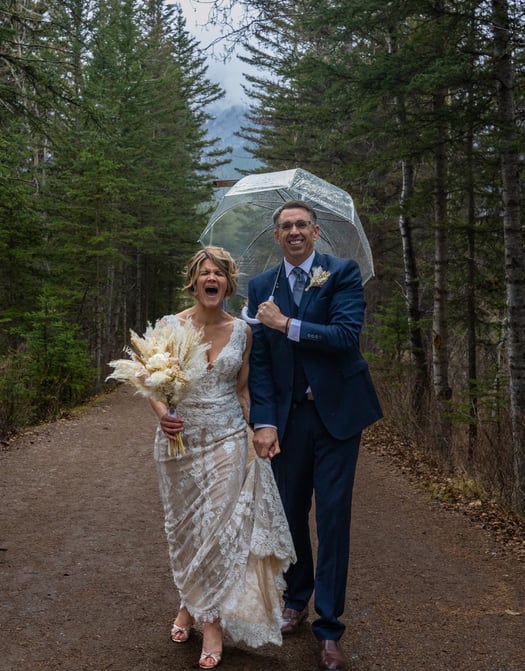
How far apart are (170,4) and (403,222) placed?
87.4 ft

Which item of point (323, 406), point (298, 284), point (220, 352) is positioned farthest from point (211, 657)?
point (298, 284)

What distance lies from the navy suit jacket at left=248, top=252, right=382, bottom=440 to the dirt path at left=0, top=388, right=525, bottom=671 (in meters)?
1.37

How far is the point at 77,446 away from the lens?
11.2 meters

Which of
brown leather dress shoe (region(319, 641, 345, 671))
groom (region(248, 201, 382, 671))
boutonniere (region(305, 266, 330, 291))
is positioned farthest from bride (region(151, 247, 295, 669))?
boutonniere (region(305, 266, 330, 291))

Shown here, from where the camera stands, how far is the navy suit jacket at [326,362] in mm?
3912

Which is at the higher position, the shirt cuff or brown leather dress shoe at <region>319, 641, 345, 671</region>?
the shirt cuff

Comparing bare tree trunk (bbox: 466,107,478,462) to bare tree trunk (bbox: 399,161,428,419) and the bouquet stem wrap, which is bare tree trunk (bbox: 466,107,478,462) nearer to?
bare tree trunk (bbox: 399,161,428,419)

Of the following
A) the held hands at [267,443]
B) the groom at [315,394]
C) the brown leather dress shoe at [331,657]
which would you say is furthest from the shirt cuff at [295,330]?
the brown leather dress shoe at [331,657]

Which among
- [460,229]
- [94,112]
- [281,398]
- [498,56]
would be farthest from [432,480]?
[94,112]

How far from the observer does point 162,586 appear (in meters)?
5.24

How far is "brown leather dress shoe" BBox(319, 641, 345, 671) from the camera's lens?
371 cm

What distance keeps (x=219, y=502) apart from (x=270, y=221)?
2.33 metres

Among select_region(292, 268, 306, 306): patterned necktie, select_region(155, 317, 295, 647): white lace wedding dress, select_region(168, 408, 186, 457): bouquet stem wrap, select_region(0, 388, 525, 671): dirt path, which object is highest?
select_region(292, 268, 306, 306): patterned necktie

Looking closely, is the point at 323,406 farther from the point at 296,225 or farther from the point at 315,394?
the point at 296,225
